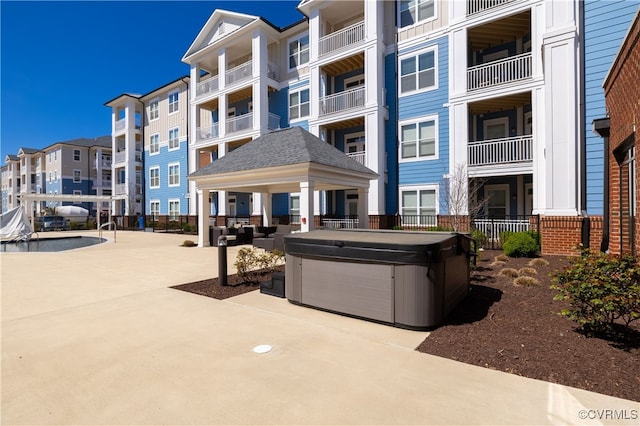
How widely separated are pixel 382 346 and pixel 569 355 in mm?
2066

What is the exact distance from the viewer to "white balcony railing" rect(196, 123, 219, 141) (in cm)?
2447

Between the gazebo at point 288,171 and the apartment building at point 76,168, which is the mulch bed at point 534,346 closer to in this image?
the gazebo at point 288,171

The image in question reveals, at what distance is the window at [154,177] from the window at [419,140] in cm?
2443

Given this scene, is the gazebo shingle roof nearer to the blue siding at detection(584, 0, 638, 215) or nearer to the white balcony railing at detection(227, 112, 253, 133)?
→ the blue siding at detection(584, 0, 638, 215)

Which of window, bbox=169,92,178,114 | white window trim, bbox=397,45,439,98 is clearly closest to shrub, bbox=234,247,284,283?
white window trim, bbox=397,45,439,98

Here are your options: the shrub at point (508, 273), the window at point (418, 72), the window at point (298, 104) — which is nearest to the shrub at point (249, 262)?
the shrub at point (508, 273)

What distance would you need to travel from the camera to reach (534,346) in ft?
12.7

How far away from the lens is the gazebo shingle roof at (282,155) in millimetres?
11672

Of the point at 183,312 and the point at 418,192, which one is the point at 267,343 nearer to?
the point at 183,312

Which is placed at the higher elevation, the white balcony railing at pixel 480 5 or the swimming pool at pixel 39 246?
the white balcony railing at pixel 480 5

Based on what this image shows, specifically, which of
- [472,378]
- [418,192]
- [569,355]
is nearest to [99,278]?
[472,378]

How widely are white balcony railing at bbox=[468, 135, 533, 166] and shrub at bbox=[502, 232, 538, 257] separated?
15.9 ft

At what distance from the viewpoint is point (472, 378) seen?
3207mm

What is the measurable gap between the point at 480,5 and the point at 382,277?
1589 centimetres
